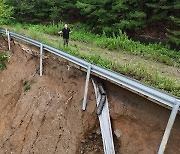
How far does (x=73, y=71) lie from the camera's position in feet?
31.8

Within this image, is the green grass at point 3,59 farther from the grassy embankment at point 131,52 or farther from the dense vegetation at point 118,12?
the dense vegetation at point 118,12

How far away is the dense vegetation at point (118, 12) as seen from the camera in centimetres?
1381

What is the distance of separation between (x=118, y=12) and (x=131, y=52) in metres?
4.15

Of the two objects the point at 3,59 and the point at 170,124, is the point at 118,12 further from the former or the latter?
the point at 170,124

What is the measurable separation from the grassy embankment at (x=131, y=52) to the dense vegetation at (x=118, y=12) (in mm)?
868

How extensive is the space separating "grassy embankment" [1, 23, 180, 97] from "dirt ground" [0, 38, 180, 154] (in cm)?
79

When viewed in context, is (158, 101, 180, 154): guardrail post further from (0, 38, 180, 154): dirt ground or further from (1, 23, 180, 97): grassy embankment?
(1, 23, 180, 97): grassy embankment

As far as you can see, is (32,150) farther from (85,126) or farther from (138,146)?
(138,146)

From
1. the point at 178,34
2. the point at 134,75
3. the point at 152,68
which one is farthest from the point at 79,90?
the point at 178,34

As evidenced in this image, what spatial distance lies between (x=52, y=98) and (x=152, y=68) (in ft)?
13.4

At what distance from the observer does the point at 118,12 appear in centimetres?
1559

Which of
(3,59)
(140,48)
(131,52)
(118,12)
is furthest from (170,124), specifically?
(118,12)

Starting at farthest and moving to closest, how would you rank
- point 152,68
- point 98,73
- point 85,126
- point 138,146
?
point 152,68, point 85,126, point 98,73, point 138,146

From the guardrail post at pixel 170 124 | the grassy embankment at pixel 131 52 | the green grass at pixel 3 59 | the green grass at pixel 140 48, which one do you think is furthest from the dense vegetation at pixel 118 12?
the guardrail post at pixel 170 124
